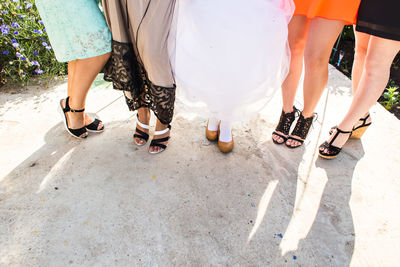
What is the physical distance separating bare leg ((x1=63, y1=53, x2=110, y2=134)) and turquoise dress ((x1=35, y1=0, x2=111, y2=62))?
0.08 m

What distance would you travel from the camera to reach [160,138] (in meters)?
1.77

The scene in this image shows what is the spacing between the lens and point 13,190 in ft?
4.73

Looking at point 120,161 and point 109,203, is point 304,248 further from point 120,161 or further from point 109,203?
point 120,161

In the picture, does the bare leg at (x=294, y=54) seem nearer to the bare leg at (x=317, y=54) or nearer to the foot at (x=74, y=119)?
the bare leg at (x=317, y=54)

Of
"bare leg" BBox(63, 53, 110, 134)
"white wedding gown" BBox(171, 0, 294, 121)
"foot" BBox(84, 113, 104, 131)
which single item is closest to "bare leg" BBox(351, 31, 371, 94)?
"white wedding gown" BBox(171, 0, 294, 121)

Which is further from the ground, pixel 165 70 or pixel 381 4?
pixel 381 4

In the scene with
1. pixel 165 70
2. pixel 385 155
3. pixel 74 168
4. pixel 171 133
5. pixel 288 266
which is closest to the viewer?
pixel 288 266

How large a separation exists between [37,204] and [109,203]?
15.3 inches

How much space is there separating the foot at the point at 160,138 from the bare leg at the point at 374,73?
1.24m

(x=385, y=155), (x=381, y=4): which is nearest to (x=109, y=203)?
(x=381, y=4)

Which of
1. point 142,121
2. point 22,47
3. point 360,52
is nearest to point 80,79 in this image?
point 142,121

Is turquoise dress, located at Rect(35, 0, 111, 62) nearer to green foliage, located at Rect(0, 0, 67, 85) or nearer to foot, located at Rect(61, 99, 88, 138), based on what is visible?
foot, located at Rect(61, 99, 88, 138)

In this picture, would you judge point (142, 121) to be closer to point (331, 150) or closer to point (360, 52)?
point (331, 150)

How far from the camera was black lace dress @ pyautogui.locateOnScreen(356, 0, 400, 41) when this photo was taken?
4.00 feet
